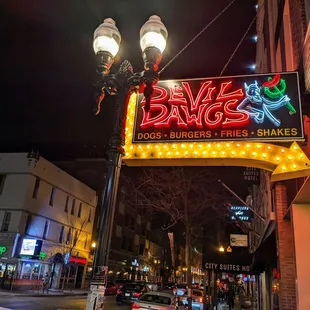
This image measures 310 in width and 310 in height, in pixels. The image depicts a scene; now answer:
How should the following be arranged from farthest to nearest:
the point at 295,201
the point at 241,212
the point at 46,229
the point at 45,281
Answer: the point at 46,229 → the point at 45,281 → the point at 241,212 → the point at 295,201

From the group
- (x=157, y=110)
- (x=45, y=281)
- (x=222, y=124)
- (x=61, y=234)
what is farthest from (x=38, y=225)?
(x=222, y=124)

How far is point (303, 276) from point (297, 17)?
6479 mm

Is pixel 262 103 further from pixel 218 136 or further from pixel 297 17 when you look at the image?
pixel 297 17

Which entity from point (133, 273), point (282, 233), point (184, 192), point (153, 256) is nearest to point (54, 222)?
point (184, 192)

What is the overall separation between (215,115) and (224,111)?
0.74ft

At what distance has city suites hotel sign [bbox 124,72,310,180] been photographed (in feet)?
23.7

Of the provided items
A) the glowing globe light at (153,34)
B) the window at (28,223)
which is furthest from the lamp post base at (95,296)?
the window at (28,223)

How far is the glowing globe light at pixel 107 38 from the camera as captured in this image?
6859mm

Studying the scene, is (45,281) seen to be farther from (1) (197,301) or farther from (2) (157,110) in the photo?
(2) (157,110)

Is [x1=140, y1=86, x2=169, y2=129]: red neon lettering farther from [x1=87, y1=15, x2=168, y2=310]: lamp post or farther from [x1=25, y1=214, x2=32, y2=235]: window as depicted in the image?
[x1=25, y1=214, x2=32, y2=235]: window

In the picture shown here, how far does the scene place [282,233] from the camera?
34.1 feet

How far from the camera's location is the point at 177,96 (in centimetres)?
845

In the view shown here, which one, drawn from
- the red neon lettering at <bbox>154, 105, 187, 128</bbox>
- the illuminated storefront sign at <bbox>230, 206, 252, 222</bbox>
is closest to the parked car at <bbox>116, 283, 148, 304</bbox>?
the illuminated storefront sign at <bbox>230, 206, 252, 222</bbox>

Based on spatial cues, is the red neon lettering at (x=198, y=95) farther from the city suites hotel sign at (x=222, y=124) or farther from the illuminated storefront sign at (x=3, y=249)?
the illuminated storefront sign at (x=3, y=249)
